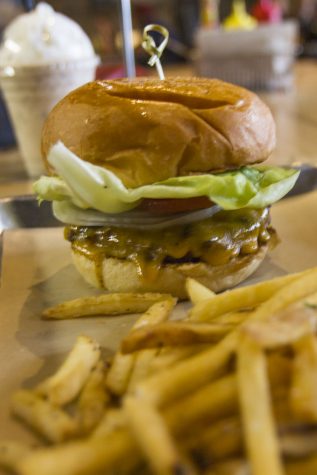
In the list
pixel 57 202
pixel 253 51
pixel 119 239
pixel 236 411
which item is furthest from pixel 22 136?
pixel 253 51

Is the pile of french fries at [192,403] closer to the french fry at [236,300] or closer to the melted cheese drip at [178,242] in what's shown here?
the french fry at [236,300]

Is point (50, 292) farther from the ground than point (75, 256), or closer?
closer

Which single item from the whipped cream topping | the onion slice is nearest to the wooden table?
the whipped cream topping

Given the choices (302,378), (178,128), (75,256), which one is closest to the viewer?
(302,378)

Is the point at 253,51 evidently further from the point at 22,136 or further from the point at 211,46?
the point at 22,136

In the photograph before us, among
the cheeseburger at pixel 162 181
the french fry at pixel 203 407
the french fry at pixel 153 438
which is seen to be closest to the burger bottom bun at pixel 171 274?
the cheeseburger at pixel 162 181

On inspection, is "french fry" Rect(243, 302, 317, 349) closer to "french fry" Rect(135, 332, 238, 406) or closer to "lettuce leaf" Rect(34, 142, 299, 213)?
"french fry" Rect(135, 332, 238, 406)

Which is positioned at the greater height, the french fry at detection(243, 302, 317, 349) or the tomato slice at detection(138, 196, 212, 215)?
the french fry at detection(243, 302, 317, 349)

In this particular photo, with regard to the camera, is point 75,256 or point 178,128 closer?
point 178,128
